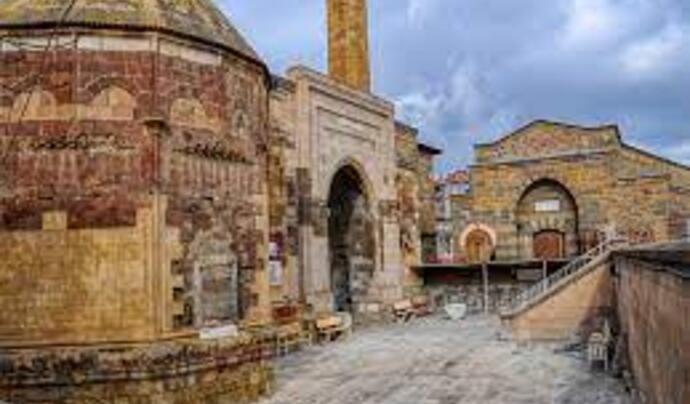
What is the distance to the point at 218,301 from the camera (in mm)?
13453

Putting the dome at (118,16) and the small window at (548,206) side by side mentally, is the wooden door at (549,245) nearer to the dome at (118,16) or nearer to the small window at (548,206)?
the small window at (548,206)

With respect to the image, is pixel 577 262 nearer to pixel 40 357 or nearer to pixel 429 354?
pixel 429 354

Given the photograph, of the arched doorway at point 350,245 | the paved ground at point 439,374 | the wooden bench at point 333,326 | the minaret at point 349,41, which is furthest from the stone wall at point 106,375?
the minaret at point 349,41

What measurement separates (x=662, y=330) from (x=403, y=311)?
66.5ft

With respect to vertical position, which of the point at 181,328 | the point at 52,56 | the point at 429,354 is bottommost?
the point at 429,354

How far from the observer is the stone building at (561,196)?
3044 centimetres

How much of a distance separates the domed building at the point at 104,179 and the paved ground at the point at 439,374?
7.58 ft

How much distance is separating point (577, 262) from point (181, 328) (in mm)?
14541

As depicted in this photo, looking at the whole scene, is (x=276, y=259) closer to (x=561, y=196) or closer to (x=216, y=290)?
(x=216, y=290)

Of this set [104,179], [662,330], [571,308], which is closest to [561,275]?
[571,308]

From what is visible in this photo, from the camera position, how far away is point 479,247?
108 feet

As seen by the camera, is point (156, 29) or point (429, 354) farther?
point (429, 354)

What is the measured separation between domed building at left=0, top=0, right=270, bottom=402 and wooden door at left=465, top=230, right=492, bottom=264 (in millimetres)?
20541

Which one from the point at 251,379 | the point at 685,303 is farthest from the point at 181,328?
the point at 685,303
